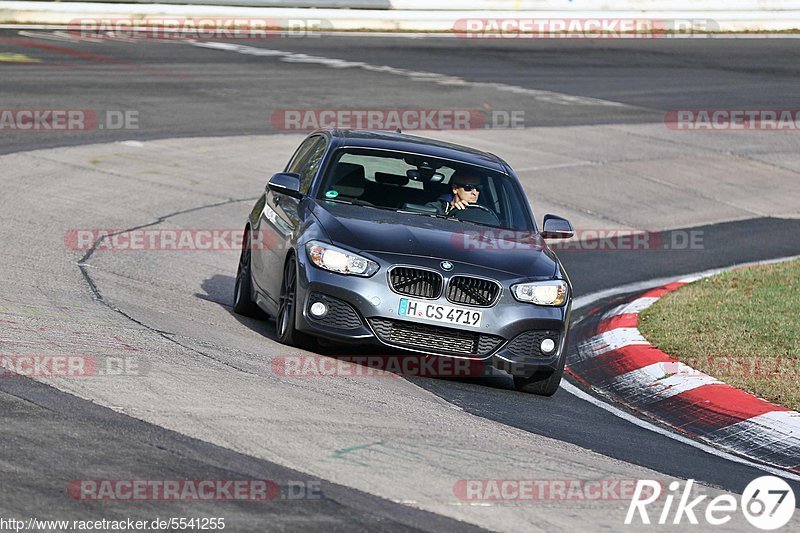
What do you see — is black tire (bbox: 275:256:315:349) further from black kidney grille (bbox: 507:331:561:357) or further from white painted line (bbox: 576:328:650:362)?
white painted line (bbox: 576:328:650:362)

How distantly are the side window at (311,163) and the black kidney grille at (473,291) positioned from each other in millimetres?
1886

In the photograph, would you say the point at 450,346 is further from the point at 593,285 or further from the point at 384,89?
the point at 384,89

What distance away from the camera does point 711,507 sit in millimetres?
6488

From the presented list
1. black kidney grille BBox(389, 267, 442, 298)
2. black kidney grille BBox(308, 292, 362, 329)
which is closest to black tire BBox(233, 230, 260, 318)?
black kidney grille BBox(308, 292, 362, 329)

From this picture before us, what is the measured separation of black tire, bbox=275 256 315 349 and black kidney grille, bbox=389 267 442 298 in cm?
75

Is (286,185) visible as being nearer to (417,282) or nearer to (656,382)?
(417,282)

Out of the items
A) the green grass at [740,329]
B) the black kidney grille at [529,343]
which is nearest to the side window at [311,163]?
the black kidney grille at [529,343]

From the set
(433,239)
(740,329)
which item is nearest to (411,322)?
(433,239)

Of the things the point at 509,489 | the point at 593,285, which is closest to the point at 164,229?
the point at 593,285

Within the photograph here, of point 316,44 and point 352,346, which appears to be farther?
point 316,44

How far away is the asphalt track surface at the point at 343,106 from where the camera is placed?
231 inches

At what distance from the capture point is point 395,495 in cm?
607

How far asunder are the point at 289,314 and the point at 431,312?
109 centimetres

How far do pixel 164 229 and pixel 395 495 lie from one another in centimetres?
875
